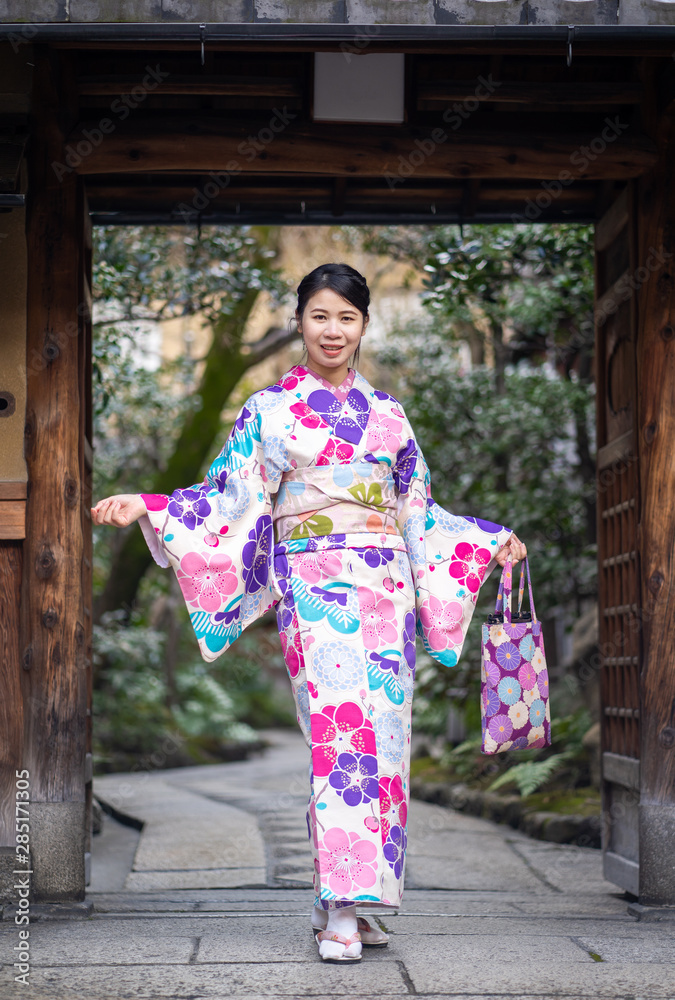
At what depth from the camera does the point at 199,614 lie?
11.6 ft

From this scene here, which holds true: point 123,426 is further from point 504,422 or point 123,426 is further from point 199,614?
point 199,614

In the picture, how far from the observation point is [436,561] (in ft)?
12.0

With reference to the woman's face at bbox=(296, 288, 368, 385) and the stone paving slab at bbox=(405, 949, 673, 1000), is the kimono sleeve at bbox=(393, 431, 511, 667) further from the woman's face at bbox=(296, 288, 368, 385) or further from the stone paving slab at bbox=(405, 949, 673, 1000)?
the stone paving slab at bbox=(405, 949, 673, 1000)

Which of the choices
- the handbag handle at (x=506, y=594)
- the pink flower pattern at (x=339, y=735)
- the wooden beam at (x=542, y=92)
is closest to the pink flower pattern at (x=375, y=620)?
the pink flower pattern at (x=339, y=735)

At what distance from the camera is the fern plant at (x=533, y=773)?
7.17 meters

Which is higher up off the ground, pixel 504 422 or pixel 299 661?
pixel 504 422

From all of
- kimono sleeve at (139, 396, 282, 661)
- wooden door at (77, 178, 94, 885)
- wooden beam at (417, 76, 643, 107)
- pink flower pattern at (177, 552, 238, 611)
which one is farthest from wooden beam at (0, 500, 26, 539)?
wooden beam at (417, 76, 643, 107)

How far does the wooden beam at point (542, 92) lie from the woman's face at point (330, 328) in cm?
141

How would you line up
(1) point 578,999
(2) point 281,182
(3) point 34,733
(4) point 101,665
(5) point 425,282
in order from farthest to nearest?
(4) point 101,665, (5) point 425,282, (2) point 281,182, (3) point 34,733, (1) point 578,999

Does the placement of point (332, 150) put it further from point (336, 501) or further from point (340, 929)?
point (340, 929)

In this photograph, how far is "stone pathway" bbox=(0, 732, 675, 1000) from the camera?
9.36ft

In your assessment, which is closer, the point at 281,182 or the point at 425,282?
the point at 281,182

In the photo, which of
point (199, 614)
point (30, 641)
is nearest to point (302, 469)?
point (199, 614)

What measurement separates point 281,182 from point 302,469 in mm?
2168
